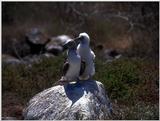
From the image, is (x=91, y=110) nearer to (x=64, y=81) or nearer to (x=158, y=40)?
(x=64, y=81)

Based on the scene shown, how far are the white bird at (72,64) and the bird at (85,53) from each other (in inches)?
4.7

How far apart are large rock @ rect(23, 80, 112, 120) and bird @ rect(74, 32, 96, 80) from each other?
13cm

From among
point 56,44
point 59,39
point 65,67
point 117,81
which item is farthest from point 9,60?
point 65,67

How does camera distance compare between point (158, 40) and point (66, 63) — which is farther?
point (158, 40)

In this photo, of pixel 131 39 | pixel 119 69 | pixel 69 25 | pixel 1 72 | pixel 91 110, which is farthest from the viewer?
pixel 69 25

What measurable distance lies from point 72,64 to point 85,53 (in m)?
0.28

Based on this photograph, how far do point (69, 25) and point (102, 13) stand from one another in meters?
1.55

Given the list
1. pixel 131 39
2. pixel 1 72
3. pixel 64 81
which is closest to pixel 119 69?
pixel 64 81

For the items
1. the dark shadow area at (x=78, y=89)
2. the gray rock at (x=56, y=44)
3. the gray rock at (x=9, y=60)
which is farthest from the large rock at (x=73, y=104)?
the gray rock at (x=56, y=44)

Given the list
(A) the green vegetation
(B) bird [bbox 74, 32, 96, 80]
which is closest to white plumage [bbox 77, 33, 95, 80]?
(B) bird [bbox 74, 32, 96, 80]

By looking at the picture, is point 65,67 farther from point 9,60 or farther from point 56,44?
point 56,44

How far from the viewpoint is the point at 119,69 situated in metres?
12.3

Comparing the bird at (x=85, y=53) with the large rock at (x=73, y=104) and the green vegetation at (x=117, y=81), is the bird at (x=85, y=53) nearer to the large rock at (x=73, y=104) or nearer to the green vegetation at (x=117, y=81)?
the large rock at (x=73, y=104)

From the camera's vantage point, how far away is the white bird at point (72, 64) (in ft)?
29.3
